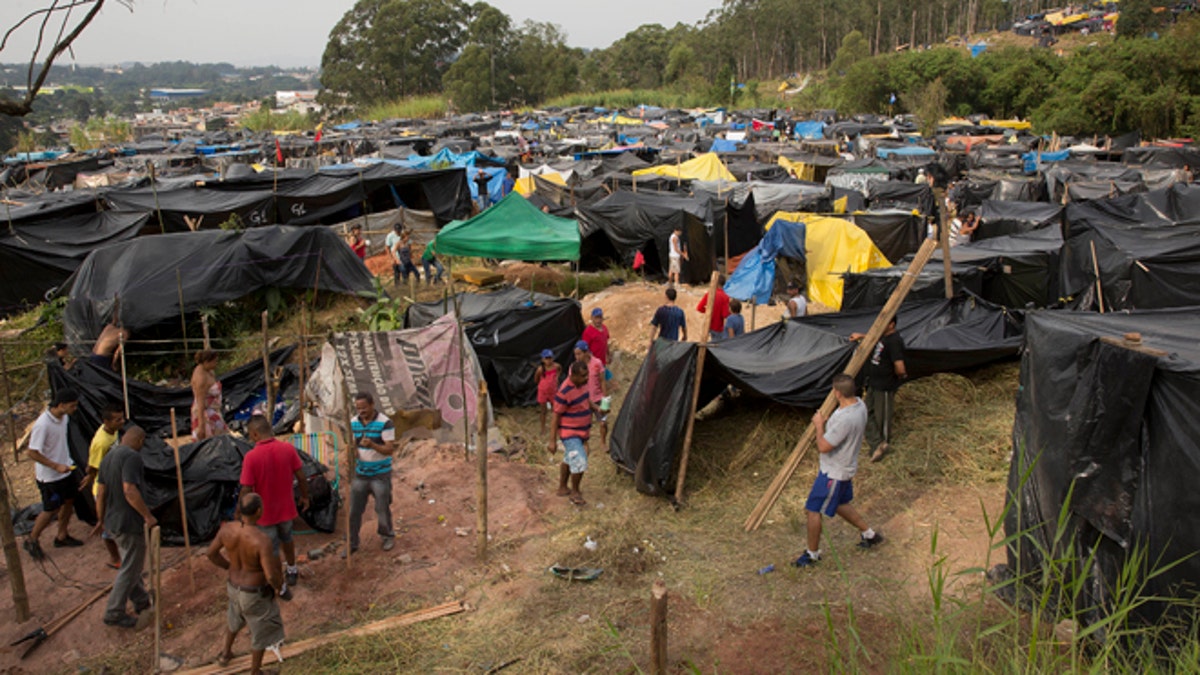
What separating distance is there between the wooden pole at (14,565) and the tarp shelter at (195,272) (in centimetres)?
571

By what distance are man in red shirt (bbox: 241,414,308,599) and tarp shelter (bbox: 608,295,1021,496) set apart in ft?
Answer: 9.98

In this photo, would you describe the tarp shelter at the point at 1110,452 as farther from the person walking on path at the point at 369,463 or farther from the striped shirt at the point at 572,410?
the person walking on path at the point at 369,463

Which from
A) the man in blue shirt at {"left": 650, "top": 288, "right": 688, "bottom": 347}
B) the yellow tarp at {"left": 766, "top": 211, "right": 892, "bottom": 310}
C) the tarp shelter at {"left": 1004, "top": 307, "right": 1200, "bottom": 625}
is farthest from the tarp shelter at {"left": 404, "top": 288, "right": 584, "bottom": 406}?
the tarp shelter at {"left": 1004, "top": 307, "right": 1200, "bottom": 625}

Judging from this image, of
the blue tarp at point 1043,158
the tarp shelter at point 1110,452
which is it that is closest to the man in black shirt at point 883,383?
the tarp shelter at point 1110,452

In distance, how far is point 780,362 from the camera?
Result: 8.28 m

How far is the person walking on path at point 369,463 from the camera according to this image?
6.57m

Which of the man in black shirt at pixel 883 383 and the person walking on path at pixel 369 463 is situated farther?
the man in black shirt at pixel 883 383

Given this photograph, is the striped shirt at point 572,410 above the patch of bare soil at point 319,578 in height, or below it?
above

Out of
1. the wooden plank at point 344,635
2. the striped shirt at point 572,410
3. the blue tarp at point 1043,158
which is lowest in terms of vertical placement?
the wooden plank at point 344,635

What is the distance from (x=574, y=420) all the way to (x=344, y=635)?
9.06ft

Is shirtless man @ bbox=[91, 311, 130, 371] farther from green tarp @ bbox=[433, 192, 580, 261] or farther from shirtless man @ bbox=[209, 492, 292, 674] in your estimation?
shirtless man @ bbox=[209, 492, 292, 674]

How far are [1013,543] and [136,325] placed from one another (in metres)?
11.6

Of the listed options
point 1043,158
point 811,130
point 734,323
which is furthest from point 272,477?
point 811,130

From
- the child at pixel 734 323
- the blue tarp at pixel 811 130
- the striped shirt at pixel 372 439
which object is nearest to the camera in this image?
the striped shirt at pixel 372 439
